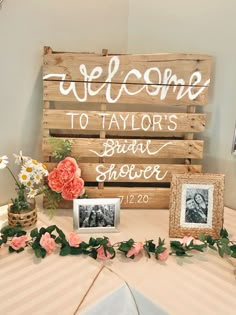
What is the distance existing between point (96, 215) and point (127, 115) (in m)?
0.40

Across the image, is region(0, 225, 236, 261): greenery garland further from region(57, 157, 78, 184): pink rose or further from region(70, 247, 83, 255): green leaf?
region(57, 157, 78, 184): pink rose

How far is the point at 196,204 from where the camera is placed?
1.13 metres

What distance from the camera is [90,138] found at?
128 centimetres

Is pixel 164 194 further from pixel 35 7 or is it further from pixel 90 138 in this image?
pixel 35 7

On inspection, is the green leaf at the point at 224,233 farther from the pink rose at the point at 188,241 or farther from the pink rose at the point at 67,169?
the pink rose at the point at 67,169

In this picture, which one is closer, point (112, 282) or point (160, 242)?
point (112, 282)

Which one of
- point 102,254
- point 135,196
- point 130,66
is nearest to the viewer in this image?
point 102,254

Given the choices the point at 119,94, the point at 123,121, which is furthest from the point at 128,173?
the point at 119,94

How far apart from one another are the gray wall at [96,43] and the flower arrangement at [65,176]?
0.19 meters

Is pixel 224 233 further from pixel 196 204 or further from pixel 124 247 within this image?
pixel 124 247

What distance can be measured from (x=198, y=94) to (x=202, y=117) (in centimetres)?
9

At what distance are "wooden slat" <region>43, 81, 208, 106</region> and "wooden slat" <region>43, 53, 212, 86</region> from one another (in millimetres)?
22

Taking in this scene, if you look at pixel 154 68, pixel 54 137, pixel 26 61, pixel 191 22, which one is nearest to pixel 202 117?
pixel 154 68

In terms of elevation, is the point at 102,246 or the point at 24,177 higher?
the point at 24,177
